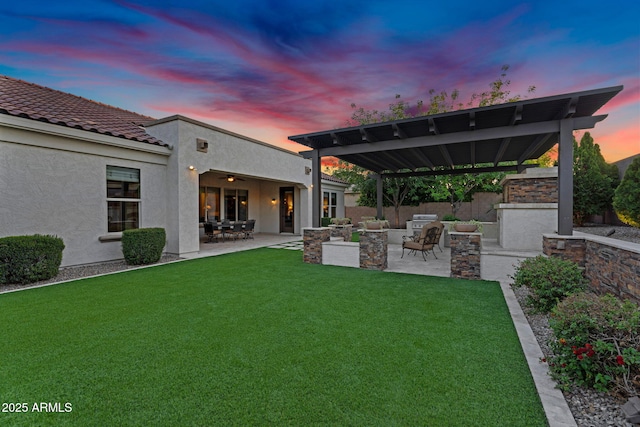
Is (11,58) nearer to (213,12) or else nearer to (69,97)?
(69,97)

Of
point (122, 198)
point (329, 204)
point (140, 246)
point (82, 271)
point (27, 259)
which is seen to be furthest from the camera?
point (329, 204)

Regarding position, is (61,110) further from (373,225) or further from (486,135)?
(486,135)

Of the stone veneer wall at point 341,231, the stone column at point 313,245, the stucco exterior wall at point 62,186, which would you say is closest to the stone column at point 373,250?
the stone column at point 313,245

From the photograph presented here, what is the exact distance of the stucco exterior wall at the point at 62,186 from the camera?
625 cm

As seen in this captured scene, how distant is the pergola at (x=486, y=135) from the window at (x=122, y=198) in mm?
5034

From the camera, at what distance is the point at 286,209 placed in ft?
53.2

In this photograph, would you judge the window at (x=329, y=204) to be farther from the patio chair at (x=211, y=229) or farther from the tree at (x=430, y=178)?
the patio chair at (x=211, y=229)

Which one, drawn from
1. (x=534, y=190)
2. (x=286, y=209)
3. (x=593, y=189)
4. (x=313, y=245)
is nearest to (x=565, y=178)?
(x=534, y=190)

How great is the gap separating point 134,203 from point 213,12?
233 inches

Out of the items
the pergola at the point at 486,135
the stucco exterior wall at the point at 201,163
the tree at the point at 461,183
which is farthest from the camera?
the tree at the point at 461,183

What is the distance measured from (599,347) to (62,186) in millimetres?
9861

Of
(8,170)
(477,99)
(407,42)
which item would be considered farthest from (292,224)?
(477,99)

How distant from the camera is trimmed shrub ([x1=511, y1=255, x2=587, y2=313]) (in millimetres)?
3877

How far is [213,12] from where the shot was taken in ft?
26.0
